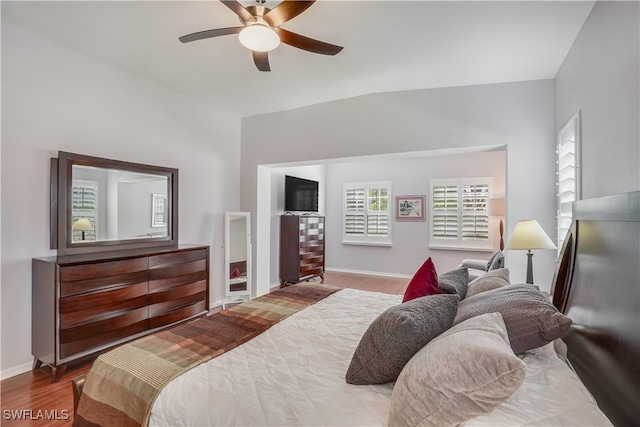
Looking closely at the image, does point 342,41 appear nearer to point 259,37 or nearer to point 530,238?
point 259,37

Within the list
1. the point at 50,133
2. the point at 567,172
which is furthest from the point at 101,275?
the point at 567,172

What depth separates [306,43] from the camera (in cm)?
215

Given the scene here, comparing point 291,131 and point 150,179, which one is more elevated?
point 291,131

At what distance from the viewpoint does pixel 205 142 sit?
4.11 metres

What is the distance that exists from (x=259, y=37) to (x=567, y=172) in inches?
101

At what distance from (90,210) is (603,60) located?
395cm

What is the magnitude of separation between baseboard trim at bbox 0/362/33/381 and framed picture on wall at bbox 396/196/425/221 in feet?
18.4

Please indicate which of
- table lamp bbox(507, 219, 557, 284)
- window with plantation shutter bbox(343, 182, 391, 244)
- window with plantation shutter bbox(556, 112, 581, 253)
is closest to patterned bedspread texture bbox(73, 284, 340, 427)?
table lamp bbox(507, 219, 557, 284)

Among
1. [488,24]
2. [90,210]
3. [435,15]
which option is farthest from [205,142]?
[488,24]

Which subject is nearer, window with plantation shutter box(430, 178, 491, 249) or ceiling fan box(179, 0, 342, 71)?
ceiling fan box(179, 0, 342, 71)

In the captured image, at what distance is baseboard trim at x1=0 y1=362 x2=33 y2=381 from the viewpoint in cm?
238

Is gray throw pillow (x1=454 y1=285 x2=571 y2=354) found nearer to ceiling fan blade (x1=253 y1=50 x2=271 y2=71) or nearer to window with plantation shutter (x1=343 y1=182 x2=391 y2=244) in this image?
ceiling fan blade (x1=253 y1=50 x2=271 y2=71)

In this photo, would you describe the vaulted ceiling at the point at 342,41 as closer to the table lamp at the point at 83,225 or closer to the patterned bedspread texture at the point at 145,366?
the table lamp at the point at 83,225

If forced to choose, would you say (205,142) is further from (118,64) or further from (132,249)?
(132,249)
